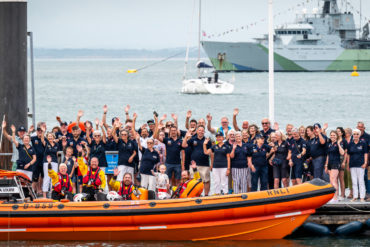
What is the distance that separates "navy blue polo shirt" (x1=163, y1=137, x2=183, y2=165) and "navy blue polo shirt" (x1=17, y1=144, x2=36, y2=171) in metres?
2.69

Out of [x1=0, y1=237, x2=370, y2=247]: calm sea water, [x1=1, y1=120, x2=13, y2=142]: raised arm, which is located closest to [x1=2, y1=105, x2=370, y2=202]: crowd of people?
[x1=1, y1=120, x2=13, y2=142]: raised arm

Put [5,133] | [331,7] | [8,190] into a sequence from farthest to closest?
[331,7] → [5,133] → [8,190]

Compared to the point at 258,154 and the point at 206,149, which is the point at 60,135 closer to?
the point at 206,149

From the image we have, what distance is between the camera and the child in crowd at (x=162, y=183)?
1410cm

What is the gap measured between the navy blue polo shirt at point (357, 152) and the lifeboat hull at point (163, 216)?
4.34ft

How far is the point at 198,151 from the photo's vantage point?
15047 mm

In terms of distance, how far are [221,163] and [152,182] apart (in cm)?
142

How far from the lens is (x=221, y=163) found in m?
14.8

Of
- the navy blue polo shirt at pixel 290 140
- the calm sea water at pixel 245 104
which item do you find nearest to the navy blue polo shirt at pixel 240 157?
the navy blue polo shirt at pixel 290 140

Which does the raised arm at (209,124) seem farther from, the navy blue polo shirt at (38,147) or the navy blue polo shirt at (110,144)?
the navy blue polo shirt at (38,147)

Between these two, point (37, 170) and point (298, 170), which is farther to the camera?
point (37, 170)

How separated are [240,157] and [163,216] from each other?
7.18ft

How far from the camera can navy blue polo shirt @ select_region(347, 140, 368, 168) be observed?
1453cm

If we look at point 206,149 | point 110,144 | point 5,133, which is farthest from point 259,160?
point 5,133
